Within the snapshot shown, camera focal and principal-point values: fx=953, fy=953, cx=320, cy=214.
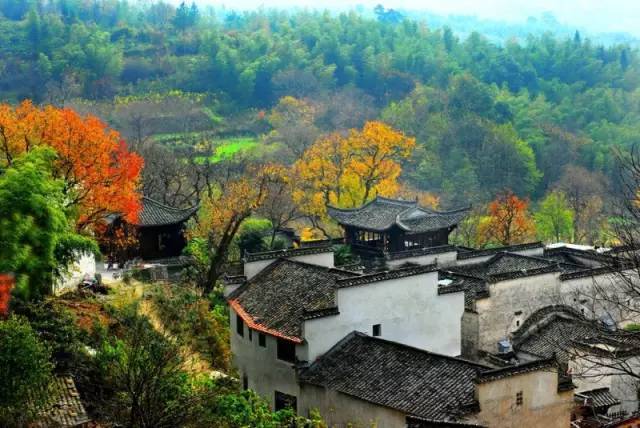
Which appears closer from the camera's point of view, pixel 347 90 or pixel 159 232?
pixel 159 232

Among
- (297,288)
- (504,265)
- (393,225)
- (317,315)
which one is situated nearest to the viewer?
(317,315)

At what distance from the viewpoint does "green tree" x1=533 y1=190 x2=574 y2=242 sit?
49.1m

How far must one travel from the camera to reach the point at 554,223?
49.3 m

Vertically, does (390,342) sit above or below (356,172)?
above

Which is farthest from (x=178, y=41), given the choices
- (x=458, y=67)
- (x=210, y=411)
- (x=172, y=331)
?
(x=210, y=411)

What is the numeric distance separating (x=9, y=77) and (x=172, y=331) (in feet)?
171

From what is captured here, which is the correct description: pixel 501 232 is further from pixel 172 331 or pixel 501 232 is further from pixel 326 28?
pixel 326 28

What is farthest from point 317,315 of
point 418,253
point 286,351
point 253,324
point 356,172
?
point 356,172

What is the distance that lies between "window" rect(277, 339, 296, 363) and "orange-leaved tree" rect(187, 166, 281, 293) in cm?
724

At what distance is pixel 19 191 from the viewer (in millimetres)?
18781

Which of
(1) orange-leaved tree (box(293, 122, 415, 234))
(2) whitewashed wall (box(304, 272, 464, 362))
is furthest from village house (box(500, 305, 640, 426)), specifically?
(1) orange-leaved tree (box(293, 122, 415, 234))

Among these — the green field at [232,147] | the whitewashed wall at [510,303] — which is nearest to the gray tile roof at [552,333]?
the whitewashed wall at [510,303]

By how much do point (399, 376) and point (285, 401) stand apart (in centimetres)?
338

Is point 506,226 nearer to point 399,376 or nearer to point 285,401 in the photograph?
point 285,401
